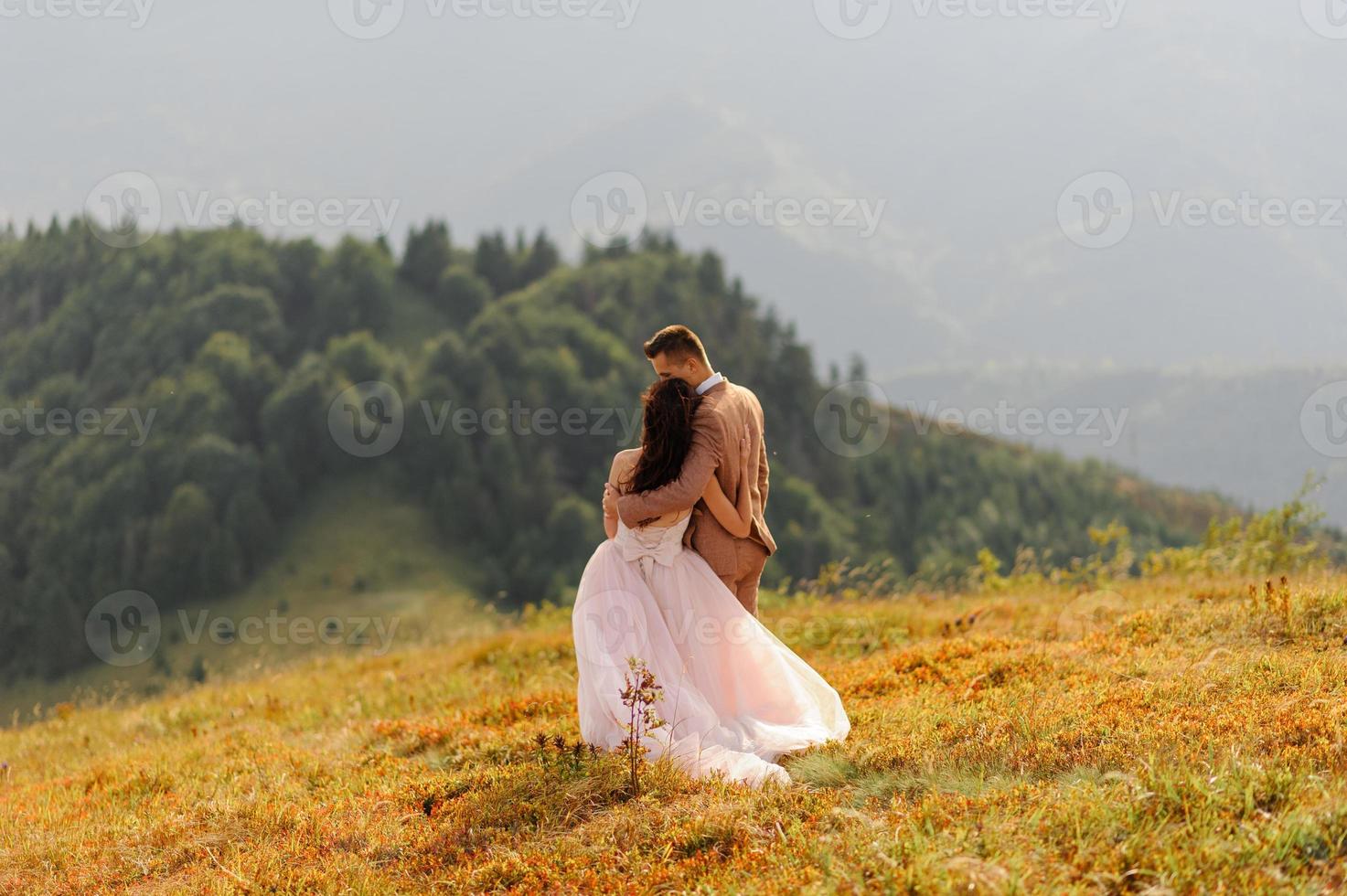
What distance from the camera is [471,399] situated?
304 ft

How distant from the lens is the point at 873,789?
588cm

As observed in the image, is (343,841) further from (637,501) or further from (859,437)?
(859,437)

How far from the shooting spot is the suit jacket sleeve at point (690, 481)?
7410 millimetres

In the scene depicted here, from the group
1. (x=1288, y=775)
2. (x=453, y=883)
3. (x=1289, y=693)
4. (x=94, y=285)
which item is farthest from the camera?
(x=94, y=285)

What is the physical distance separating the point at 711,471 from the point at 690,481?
15 centimetres

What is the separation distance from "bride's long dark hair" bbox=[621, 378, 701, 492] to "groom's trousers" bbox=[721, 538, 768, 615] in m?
0.89

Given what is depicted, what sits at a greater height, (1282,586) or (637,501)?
(637,501)

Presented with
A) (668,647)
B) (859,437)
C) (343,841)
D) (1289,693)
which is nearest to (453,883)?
(343,841)

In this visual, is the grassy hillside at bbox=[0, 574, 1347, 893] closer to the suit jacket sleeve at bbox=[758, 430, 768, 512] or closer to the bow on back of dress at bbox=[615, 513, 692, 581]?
the bow on back of dress at bbox=[615, 513, 692, 581]

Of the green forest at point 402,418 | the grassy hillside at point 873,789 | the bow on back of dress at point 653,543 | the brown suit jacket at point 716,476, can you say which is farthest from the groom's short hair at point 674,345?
the green forest at point 402,418

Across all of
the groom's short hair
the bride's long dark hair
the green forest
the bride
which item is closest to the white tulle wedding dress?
the bride

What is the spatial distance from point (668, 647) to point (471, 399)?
285 ft

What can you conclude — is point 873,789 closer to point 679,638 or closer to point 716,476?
point 679,638

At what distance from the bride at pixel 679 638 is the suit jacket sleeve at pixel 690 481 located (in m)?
0.06
